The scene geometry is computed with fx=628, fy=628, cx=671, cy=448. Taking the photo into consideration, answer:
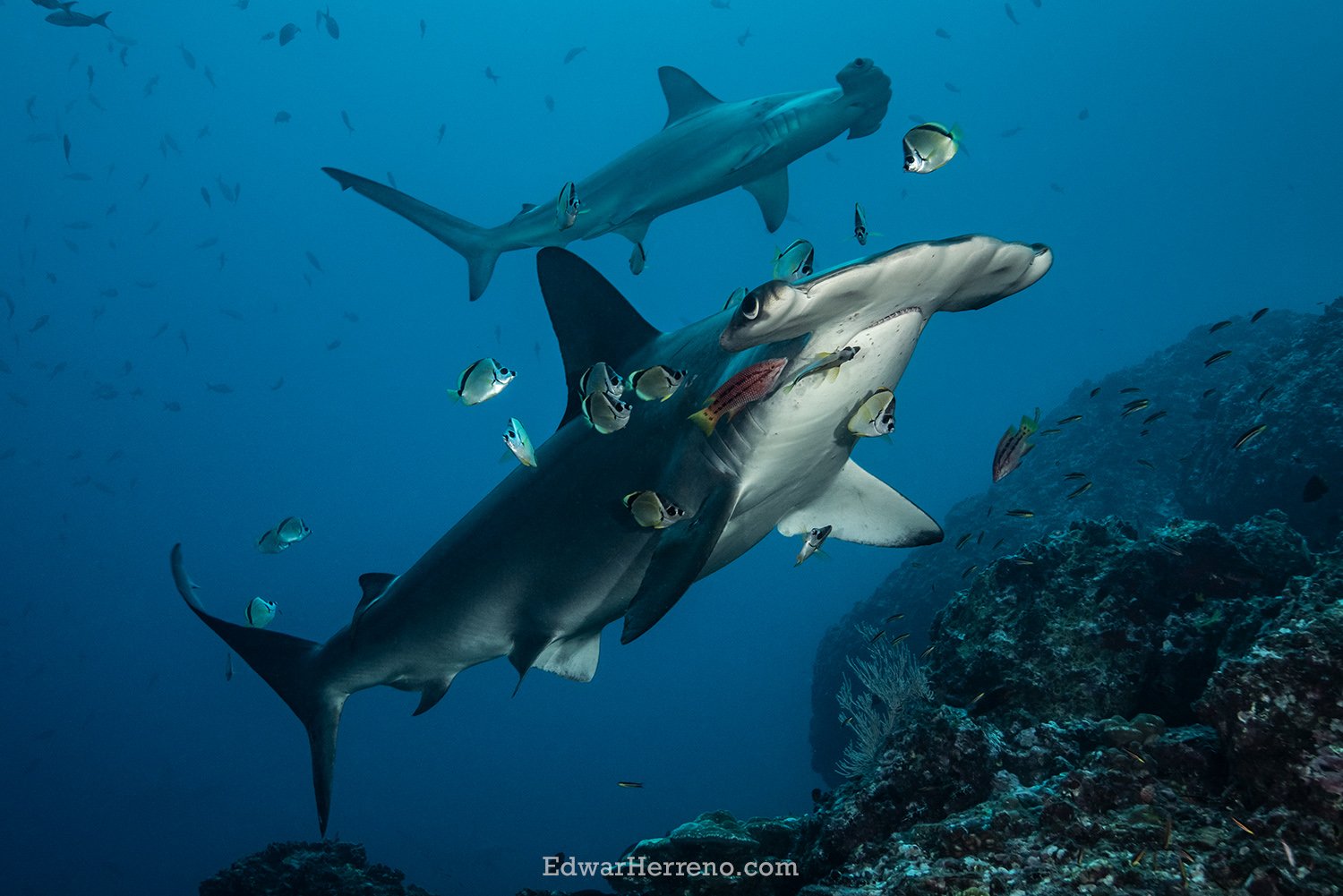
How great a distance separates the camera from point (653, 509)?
3.28 m

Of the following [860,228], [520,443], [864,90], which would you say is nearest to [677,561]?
[520,443]

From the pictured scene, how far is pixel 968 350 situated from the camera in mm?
134375

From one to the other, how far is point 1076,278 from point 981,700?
162m

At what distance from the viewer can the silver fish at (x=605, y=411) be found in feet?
11.3

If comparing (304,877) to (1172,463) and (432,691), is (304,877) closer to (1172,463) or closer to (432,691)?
(432,691)

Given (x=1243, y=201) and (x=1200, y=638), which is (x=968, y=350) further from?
(x=1200, y=638)

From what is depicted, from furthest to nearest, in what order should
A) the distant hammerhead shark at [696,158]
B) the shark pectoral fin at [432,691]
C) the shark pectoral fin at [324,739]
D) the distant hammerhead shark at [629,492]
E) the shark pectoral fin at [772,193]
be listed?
the shark pectoral fin at [772,193], the distant hammerhead shark at [696,158], the shark pectoral fin at [324,739], the shark pectoral fin at [432,691], the distant hammerhead shark at [629,492]

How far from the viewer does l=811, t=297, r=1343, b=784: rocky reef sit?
1045cm

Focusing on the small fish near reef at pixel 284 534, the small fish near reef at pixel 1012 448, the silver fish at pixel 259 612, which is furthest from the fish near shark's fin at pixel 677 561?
the silver fish at pixel 259 612

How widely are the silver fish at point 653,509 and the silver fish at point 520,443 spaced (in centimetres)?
111

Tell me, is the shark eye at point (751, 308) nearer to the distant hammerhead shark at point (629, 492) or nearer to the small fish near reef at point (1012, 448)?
the distant hammerhead shark at point (629, 492)

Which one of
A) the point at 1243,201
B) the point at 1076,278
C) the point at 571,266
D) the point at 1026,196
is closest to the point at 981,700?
the point at 571,266

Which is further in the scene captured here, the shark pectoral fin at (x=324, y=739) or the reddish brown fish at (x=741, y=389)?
the shark pectoral fin at (x=324, y=739)

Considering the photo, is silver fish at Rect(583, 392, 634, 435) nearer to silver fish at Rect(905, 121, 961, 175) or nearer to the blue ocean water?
silver fish at Rect(905, 121, 961, 175)
